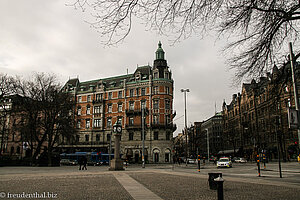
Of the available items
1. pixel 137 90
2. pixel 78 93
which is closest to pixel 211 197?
pixel 137 90

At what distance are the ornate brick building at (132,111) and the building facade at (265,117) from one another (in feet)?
60.3

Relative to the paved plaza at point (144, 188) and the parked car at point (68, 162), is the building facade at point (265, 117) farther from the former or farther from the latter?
the parked car at point (68, 162)

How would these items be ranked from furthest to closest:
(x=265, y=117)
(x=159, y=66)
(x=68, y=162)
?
(x=159, y=66)
(x=265, y=117)
(x=68, y=162)

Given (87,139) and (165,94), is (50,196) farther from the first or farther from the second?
(87,139)

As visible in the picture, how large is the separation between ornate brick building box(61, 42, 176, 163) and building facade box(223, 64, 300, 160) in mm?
18393

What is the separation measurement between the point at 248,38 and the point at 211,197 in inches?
231

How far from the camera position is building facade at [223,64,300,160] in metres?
10.8

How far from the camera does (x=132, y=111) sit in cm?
5906

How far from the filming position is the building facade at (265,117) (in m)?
10.8

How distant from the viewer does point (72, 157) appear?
177 ft

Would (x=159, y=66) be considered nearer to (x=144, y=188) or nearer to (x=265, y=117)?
(x=265, y=117)

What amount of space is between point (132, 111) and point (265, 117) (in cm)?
3089

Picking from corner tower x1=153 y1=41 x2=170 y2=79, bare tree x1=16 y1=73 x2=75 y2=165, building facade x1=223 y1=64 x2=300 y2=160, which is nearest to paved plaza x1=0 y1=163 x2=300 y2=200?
building facade x1=223 y1=64 x2=300 y2=160

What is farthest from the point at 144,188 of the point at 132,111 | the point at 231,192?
the point at 132,111
